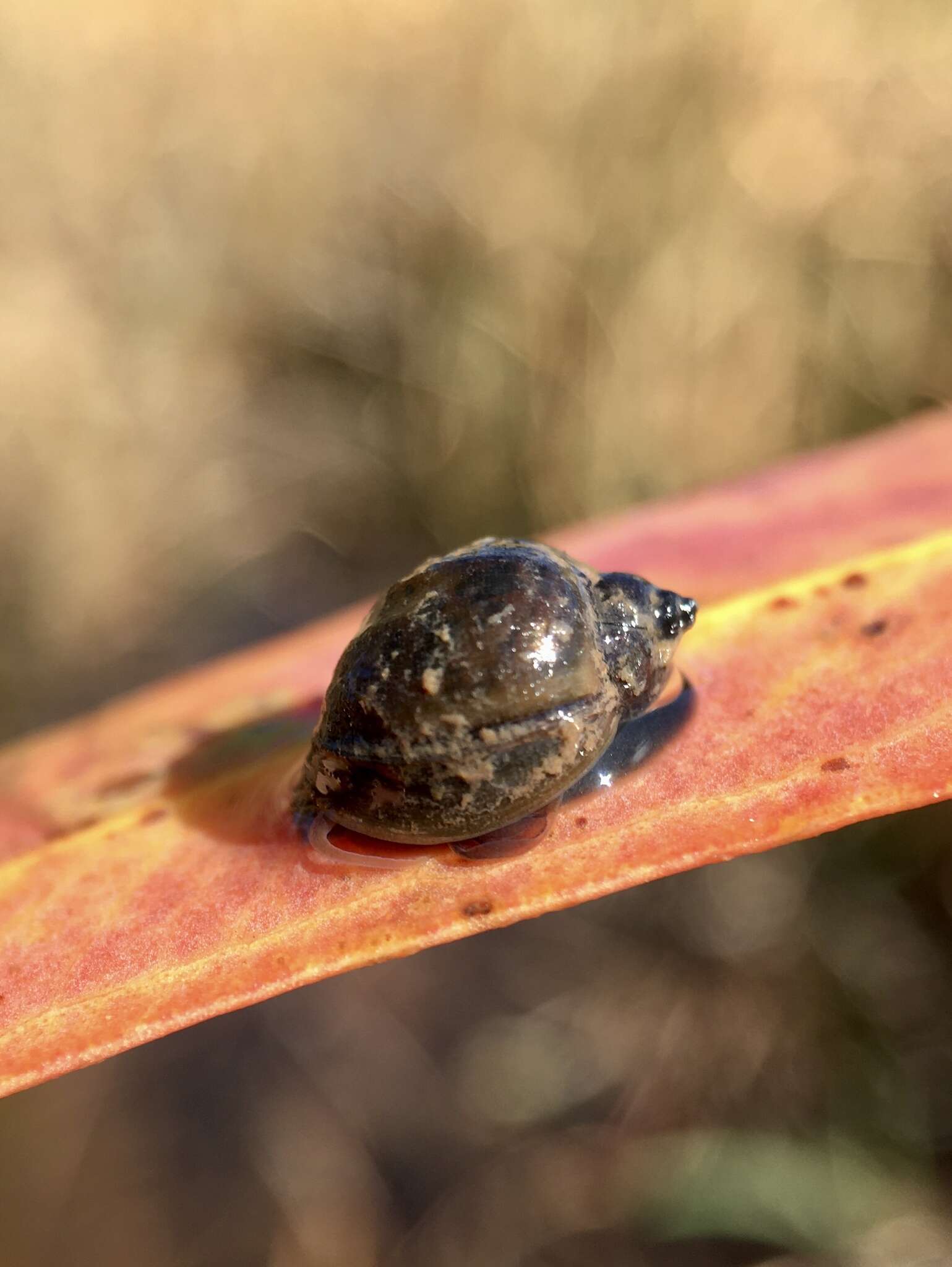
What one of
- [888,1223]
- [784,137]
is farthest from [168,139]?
[888,1223]

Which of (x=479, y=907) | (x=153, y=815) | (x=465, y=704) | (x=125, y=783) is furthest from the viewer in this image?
(x=125, y=783)

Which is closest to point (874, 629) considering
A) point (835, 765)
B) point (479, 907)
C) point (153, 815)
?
point (835, 765)

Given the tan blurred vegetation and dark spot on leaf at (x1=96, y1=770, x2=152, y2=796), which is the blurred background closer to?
the tan blurred vegetation

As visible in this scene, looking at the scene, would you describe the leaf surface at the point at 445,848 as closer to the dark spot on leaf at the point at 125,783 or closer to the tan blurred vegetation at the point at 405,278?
the dark spot on leaf at the point at 125,783

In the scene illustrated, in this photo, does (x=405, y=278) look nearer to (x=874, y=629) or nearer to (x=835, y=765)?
(x=874, y=629)

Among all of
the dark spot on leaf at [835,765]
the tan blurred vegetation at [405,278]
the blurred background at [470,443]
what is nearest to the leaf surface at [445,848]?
the dark spot on leaf at [835,765]

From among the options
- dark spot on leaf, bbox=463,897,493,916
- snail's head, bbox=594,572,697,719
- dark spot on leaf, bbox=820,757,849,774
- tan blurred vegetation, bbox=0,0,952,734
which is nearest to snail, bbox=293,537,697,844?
snail's head, bbox=594,572,697,719

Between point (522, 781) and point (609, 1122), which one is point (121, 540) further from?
point (522, 781)
